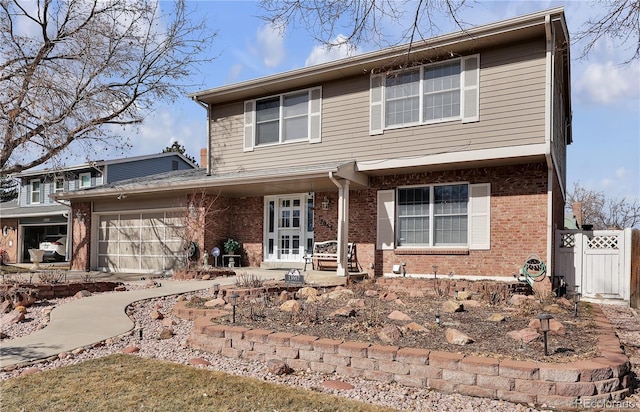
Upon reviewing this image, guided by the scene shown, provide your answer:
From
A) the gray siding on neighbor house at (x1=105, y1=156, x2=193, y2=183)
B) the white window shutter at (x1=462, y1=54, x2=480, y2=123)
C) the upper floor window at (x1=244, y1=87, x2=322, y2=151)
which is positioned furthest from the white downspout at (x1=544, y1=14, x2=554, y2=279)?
the gray siding on neighbor house at (x1=105, y1=156, x2=193, y2=183)

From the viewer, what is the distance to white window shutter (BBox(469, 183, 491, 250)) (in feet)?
37.2

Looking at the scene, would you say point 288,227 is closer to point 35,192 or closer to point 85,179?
point 85,179

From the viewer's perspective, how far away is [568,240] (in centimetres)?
1111

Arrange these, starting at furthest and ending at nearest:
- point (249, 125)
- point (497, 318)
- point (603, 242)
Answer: point (249, 125) < point (603, 242) < point (497, 318)

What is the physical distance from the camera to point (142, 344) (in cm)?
612

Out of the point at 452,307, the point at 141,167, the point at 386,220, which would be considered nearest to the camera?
the point at 452,307

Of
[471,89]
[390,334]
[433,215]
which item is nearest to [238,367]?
[390,334]

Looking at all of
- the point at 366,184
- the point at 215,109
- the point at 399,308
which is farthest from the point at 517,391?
the point at 215,109

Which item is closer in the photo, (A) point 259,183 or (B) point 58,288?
(B) point 58,288

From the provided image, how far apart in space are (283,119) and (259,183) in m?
2.14

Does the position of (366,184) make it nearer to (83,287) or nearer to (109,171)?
(83,287)

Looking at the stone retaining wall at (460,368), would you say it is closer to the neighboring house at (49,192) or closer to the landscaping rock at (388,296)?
the landscaping rock at (388,296)

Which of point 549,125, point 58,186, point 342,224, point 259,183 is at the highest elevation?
point 549,125

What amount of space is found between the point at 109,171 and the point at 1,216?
9530 mm
